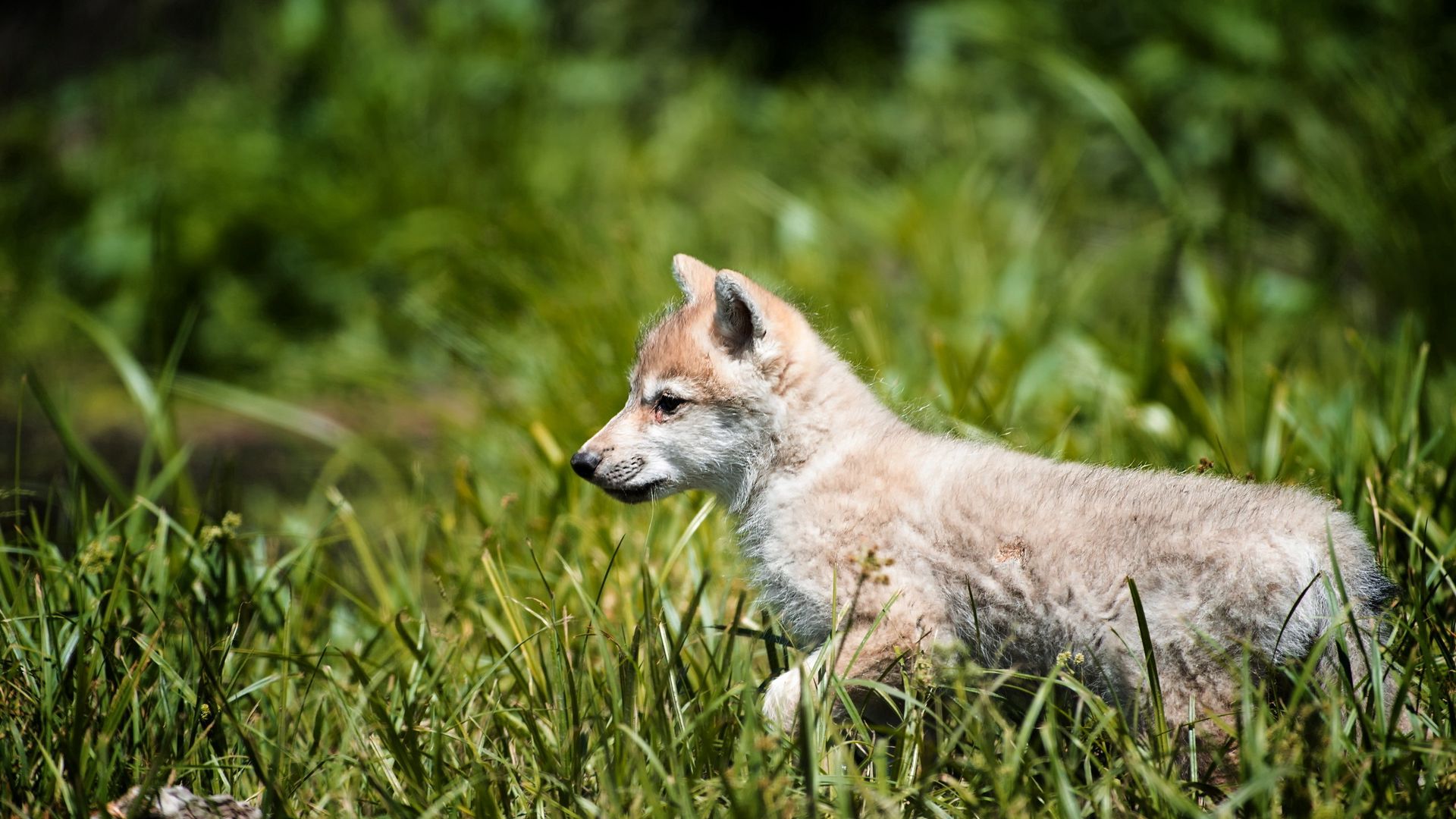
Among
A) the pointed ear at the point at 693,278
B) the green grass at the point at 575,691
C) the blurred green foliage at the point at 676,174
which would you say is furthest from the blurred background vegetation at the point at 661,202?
the pointed ear at the point at 693,278

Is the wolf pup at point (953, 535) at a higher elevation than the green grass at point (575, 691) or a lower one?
higher

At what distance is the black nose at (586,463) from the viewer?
312 centimetres

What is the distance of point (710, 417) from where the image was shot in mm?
3158

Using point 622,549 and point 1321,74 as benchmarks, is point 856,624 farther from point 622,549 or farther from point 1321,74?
point 1321,74

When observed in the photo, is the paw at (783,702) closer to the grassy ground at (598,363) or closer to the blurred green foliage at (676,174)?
the grassy ground at (598,363)

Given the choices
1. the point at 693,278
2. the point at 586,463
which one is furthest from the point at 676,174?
the point at 586,463

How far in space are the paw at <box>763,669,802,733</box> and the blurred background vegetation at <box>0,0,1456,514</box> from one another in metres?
1.54

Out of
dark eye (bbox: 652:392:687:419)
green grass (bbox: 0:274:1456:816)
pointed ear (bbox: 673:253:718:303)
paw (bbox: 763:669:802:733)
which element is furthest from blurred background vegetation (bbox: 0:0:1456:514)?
paw (bbox: 763:669:802:733)

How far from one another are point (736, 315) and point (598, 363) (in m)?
1.77

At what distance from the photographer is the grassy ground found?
2.54 meters

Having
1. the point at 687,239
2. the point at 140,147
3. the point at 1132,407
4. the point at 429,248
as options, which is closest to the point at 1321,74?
the point at 1132,407

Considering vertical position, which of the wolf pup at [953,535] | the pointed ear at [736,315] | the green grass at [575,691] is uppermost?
the pointed ear at [736,315]

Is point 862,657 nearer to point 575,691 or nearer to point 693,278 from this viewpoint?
point 575,691

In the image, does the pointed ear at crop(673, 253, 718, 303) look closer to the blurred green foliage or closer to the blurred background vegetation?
the blurred background vegetation
